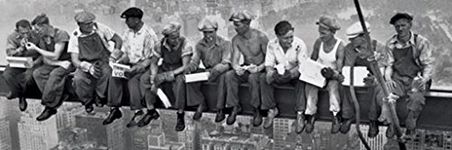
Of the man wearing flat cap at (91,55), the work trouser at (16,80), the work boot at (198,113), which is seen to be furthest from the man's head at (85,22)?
the work boot at (198,113)

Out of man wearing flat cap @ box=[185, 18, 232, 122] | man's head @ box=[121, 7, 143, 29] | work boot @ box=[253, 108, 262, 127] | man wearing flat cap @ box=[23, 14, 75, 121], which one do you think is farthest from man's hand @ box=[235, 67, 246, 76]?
man wearing flat cap @ box=[23, 14, 75, 121]

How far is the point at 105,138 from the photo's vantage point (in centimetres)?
1062

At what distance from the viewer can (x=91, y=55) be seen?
5.68 meters

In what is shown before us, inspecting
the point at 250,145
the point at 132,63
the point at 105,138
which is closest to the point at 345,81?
the point at 132,63

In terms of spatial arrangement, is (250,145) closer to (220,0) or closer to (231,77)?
(220,0)

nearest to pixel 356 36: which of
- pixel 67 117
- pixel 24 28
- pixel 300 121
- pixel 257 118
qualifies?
pixel 300 121

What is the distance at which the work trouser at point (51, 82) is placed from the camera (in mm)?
5855

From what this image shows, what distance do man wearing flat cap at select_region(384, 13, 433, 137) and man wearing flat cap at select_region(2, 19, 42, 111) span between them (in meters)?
3.58

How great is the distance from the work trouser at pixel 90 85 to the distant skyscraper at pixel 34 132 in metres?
5.55

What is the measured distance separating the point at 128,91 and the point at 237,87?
127 cm

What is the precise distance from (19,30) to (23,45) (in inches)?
6.6

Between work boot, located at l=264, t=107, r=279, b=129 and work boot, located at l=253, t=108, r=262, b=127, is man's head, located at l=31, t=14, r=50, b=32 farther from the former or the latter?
work boot, located at l=264, t=107, r=279, b=129

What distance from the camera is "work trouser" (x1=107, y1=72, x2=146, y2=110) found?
18.0ft

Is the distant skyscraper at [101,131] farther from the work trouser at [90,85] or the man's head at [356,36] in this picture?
the man's head at [356,36]
